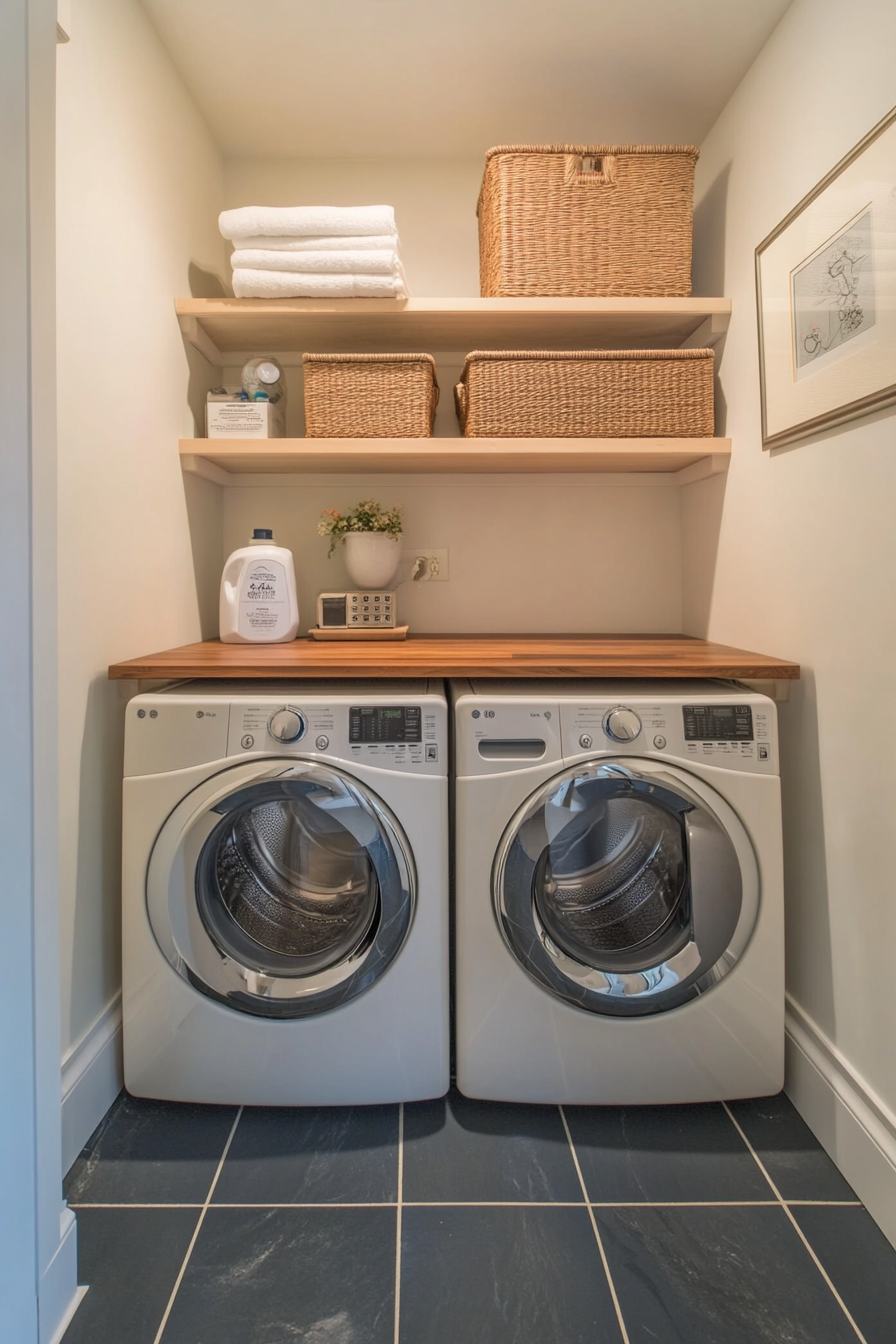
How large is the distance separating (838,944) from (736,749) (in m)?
0.41

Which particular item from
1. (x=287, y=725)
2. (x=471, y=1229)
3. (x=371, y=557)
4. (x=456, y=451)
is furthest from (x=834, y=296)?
(x=471, y=1229)

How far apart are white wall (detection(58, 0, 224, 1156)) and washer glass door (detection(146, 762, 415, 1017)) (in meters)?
0.19

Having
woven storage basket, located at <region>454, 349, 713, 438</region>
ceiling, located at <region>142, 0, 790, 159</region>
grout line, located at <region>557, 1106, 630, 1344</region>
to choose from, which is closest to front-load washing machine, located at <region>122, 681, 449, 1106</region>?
grout line, located at <region>557, 1106, 630, 1344</region>

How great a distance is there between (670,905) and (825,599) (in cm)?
68

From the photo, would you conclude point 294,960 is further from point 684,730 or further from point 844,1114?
point 844,1114

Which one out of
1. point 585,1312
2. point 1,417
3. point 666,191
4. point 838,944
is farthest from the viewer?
point 666,191

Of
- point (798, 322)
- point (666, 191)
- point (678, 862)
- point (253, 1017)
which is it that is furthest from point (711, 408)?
point (253, 1017)

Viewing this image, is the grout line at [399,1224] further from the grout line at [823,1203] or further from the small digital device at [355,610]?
the small digital device at [355,610]

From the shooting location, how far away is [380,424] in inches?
69.0

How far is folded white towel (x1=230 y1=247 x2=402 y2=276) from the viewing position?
5.40 feet

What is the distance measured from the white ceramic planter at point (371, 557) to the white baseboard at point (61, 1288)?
145cm

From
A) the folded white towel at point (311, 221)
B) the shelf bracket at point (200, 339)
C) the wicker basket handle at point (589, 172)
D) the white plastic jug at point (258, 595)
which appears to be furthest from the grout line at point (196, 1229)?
the wicker basket handle at point (589, 172)

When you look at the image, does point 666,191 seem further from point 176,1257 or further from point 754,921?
point 176,1257

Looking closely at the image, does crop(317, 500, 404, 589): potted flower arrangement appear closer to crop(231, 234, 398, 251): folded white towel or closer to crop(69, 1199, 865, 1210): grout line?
crop(231, 234, 398, 251): folded white towel
